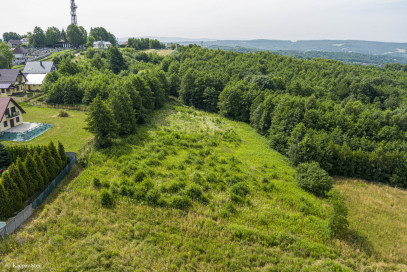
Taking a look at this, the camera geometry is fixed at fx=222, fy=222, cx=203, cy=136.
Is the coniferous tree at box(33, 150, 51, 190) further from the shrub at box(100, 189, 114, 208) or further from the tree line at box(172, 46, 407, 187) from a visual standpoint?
the tree line at box(172, 46, 407, 187)

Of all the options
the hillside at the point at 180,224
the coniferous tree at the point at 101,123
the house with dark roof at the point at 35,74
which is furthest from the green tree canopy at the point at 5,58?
the hillside at the point at 180,224

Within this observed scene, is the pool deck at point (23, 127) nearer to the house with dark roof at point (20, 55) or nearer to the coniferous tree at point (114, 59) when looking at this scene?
the coniferous tree at point (114, 59)

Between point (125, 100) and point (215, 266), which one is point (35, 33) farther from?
point (215, 266)

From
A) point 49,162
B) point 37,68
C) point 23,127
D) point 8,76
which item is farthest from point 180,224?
point 37,68

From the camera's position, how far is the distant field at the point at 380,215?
789 inches

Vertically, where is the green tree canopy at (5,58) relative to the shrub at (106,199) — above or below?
above

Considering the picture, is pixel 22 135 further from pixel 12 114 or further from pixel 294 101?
pixel 294 101

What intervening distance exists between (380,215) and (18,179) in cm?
3778

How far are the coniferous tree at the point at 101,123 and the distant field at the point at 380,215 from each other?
31917mm

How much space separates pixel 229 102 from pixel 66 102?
4091 cm

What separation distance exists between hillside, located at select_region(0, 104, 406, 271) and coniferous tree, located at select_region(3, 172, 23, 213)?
1772mm

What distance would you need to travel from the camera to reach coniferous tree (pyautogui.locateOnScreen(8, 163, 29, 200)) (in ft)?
65.5

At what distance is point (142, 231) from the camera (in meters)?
18.1

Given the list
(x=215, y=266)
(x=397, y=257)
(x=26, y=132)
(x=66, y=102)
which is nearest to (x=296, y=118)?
(x=397, y=257)
